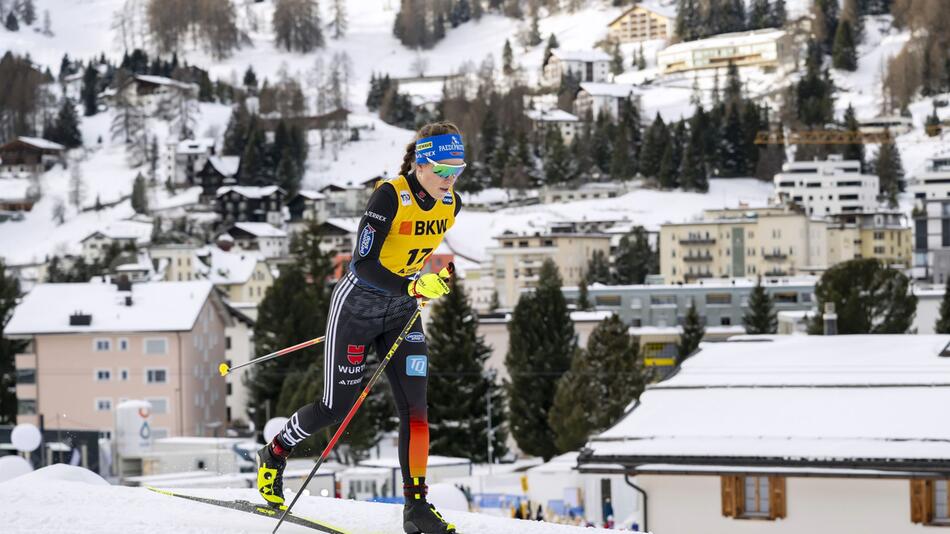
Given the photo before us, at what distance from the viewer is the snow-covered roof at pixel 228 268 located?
9712 centimetres

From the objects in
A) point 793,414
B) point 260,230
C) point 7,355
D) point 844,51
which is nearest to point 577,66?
point 844,51

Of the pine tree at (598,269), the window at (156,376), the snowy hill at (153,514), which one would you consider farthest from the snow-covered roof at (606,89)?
the snowy hill at (153,514)

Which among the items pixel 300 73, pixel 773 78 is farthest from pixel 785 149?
pixel 300 73

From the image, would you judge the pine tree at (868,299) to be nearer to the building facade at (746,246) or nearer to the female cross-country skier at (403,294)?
the female cross-country skier at (403,294)

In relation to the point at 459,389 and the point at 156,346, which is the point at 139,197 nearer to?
the point at 156,346

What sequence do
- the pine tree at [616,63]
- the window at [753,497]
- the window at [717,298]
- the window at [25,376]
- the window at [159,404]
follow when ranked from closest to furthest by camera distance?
the window at [753,497]
the window at [25,376]
the window at [159,404]
the window at [717,298]
the pine tree at [616,63]

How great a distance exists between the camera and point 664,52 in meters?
180

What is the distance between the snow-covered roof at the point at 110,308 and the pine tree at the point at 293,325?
4117mm

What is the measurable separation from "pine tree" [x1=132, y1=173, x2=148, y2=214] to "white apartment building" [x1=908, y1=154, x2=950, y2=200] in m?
63.0

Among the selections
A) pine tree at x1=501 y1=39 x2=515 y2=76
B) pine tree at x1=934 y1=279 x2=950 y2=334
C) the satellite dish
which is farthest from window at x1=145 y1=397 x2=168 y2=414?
pine tree at x1=501 y1=39 x2=515 y2=76

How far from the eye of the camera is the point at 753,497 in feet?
47.5

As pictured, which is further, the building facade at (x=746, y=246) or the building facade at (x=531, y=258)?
the building facade at (x=746, y=246)

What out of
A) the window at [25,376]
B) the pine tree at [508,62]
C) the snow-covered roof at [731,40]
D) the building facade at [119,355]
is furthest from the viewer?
the pine tree at [508,62]

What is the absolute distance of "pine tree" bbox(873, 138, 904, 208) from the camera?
12575 centimetres
